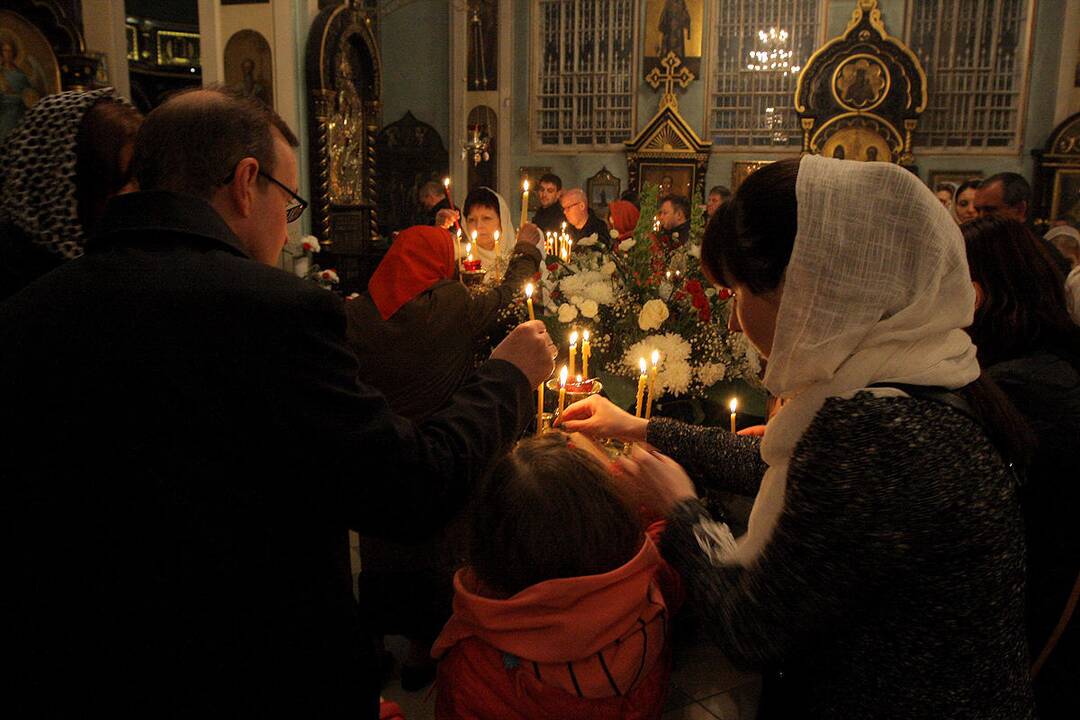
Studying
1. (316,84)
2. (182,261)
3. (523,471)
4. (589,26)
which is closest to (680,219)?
(316,84)

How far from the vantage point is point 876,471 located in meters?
1.06

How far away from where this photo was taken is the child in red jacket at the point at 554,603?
1.47 metres

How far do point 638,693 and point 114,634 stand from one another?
96 cm

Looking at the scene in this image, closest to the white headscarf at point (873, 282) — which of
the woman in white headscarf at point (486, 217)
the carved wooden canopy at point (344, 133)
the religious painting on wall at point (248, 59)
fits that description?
the woman in white headscarf at point (486, 217)

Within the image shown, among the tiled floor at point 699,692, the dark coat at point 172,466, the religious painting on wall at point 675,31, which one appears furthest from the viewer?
the religious painting on wall at point 675,31

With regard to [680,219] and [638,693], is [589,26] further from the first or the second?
[638,693]

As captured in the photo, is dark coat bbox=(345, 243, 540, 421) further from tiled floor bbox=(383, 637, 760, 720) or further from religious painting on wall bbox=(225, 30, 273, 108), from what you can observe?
religious painting on wall bbox=(225, 30, 273, 108)

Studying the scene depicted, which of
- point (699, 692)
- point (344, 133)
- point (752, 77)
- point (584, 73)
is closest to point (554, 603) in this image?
point (699, 692)

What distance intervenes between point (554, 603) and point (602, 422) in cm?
59

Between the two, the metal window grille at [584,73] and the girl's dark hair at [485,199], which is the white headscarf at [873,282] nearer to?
the girl's dark hair at [485,199]

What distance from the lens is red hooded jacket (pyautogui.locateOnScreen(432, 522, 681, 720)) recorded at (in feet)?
4.82

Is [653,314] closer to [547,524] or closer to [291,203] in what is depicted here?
[547,524]

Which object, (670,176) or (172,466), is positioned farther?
(670,176)

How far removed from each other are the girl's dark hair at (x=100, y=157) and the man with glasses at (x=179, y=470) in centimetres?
45
